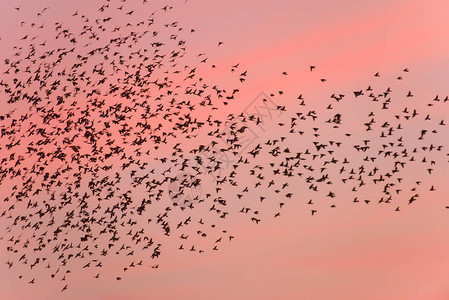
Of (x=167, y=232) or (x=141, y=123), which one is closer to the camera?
(x=167, y=232)

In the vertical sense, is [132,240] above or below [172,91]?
below

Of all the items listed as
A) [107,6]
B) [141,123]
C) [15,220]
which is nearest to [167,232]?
[141,123]

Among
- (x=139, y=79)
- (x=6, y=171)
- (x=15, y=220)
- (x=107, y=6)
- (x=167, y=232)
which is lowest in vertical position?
(x=167, y=232)

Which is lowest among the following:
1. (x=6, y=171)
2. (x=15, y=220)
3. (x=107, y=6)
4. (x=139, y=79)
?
(x=15, y=220)

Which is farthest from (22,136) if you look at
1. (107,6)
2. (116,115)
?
(107,6)

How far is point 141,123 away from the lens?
25094 millimetres

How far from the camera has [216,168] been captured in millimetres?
24391

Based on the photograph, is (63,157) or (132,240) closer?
(132,240)

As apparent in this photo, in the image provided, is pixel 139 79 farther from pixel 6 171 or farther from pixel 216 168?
pixel 6 171

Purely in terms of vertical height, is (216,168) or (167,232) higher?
(216,168)

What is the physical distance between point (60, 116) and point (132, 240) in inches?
197

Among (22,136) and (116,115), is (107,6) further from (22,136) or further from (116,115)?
(22,136)

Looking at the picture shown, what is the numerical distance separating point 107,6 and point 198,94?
381 cm

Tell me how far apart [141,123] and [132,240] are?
371 cm
